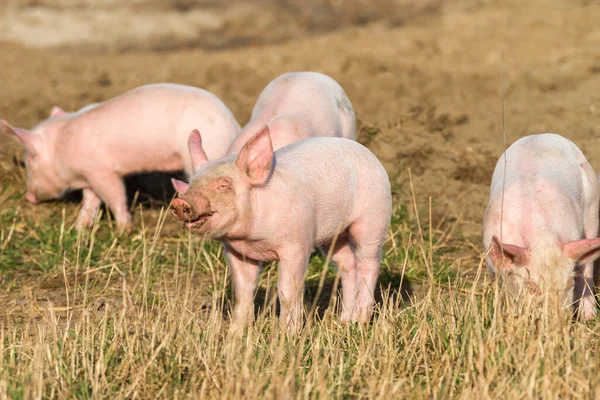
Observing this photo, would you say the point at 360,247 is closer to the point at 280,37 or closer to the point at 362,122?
the point at 362,122

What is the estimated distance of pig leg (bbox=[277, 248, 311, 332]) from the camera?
5188mm

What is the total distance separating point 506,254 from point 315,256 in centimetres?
200

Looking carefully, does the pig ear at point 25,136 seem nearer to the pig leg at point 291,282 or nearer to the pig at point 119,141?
the pig at point 119,141

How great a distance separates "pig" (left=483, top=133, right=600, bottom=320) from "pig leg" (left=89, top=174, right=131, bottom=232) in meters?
3.49

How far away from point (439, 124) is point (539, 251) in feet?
15.0

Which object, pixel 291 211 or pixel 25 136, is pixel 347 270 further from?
pixel 25 136

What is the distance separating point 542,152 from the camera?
5949mm

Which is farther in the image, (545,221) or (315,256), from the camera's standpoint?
(315,256)

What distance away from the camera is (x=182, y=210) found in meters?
4.64

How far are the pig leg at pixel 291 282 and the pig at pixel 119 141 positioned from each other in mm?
2837

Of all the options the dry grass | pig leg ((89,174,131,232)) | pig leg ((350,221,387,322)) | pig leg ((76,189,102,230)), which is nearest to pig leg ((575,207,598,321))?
the dry grass

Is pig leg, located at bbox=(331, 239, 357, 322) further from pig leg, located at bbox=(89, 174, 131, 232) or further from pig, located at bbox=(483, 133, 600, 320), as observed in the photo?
pig leg, located at bbox=(89, 174, 131, 232)

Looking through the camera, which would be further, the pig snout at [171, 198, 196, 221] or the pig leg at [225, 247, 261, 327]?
the pig leg at [225, 247, 261, 327]

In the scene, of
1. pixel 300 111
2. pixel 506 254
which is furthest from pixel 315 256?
pixel 506 254
